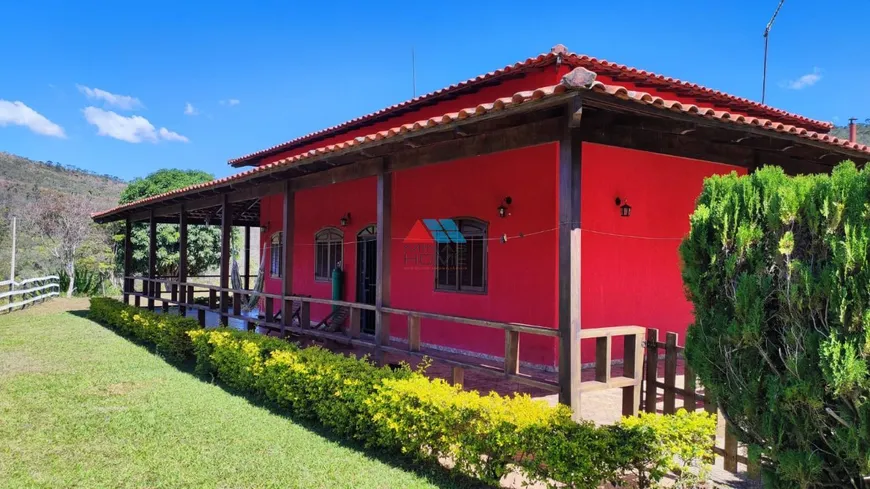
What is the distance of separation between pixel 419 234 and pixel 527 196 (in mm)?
2438

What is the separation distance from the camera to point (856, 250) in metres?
2.34

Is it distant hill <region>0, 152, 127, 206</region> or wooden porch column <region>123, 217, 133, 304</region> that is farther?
distant hill <region>0, 152, 127, 206</region>

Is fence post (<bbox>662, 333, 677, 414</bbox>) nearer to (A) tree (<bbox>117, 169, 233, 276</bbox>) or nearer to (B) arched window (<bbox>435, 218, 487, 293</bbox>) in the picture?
(B) arched window (<bbox>435, 218, 487, 293</bbox>)

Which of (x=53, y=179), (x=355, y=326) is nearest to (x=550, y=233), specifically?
(x=355, y=326)

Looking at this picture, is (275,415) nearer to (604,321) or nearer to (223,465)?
(223,465)

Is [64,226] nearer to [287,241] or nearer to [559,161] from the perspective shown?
[287,241]

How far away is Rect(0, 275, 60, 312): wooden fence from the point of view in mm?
16209

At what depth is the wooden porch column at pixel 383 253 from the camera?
6.16m

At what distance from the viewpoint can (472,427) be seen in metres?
3.99

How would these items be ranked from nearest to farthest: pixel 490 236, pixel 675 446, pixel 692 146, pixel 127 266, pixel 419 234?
pixel 675 446, pixel 692 146, pixel 490 236, pixel 419 234, pixel 127 266

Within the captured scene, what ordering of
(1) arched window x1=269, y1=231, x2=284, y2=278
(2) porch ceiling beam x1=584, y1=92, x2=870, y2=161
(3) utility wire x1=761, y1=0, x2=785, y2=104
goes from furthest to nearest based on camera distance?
(1) arched window x1=269, y1=231, x2=284, y2=278 → (3) utility wire x1=761, y1=0, x2=785, y2=104 → (2) porch ceiling beam x1=584, y1=92, x2=870, y2=161

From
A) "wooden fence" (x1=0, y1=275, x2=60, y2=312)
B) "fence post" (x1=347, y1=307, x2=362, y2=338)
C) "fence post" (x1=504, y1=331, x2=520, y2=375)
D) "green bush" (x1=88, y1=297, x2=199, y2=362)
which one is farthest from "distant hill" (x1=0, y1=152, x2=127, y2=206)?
"fence post" (x1=504, y1=331, x2=520, y2=375)

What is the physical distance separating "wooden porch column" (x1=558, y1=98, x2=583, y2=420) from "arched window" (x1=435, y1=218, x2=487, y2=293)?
3.89 meters

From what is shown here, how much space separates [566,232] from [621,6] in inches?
306
